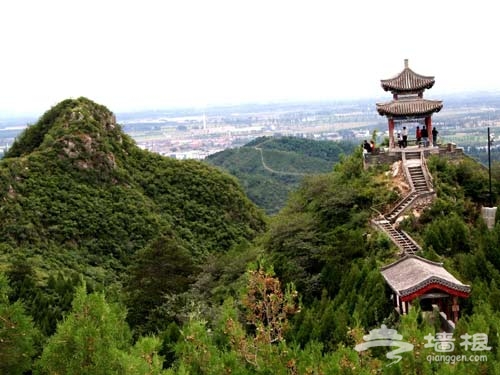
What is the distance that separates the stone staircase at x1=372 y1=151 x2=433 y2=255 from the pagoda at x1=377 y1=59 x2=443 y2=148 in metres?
1.27

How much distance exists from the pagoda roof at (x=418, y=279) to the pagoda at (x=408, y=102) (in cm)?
885

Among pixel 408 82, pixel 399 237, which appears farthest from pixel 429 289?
pixel 408 82

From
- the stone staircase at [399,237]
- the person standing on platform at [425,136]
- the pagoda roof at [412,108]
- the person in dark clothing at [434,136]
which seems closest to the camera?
the stone staircase at [399,237]

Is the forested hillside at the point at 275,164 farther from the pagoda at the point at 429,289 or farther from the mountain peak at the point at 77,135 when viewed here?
the pagoda at the point at 429,289

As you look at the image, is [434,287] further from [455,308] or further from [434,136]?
[434,136]

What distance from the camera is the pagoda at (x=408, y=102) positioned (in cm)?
2445

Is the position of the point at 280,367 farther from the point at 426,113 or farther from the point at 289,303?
the point at 426,113

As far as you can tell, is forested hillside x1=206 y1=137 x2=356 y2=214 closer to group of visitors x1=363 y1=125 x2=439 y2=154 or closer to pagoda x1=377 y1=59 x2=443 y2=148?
group of visitors x1=363 y1=125 x2=439 y2=154

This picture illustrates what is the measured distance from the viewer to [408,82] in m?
25.0

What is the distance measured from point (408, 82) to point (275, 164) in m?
54.2

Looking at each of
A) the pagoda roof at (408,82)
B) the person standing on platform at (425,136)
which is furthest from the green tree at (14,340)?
the person standing on platform at (425,136)

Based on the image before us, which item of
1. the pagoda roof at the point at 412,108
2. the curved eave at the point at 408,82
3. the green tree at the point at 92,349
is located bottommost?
the green tree at the point at 92,349

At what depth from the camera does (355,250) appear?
20.2 metres

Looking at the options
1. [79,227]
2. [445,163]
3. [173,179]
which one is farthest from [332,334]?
[173,179]
